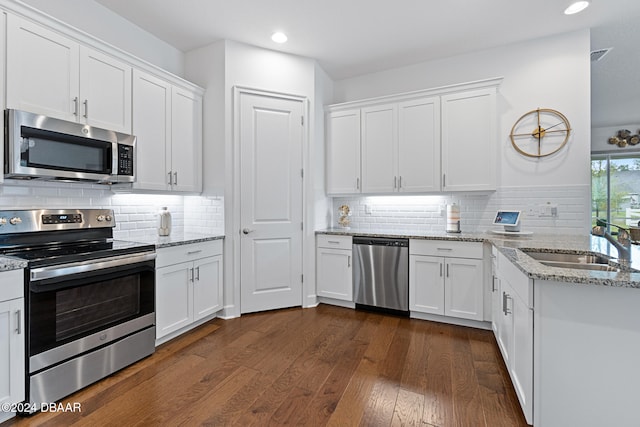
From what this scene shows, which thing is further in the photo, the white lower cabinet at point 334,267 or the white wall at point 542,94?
the white lower cabinet at point 334,267

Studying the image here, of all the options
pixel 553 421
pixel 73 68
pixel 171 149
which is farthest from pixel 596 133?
pixel 73 68

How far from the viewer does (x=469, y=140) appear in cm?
328

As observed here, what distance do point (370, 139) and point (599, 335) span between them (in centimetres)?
283

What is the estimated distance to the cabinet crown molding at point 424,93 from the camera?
3.19 m

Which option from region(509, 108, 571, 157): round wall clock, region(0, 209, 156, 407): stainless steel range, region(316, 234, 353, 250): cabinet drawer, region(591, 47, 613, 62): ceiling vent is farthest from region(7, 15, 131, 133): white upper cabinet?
region(591, 47, 613, 62): ceiling vent

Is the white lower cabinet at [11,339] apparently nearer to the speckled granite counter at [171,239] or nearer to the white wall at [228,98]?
the speckled granite counter at [171,239]

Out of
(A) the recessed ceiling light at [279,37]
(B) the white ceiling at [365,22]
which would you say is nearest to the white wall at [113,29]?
(B) the white ceiling at [365,22]

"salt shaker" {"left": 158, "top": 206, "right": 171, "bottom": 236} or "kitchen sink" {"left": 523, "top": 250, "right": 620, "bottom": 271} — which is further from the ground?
"salt shaker" {"left": 158, "top": 206, "right": 171, "bottom": 236}

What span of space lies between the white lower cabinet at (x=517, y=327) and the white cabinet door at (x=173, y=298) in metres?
2.53

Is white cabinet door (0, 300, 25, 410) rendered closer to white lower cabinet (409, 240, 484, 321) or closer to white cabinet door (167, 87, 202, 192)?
white cabinet door (167, 87, 202, 192)

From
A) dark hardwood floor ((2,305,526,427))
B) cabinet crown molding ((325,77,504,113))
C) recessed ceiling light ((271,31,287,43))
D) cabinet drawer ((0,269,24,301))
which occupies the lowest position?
dark hardwood floor ((2,305,526,427))

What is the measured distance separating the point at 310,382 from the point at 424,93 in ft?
10.1

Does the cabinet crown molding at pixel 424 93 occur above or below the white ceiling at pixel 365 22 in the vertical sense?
below

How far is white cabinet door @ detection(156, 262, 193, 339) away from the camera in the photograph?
2512mm
